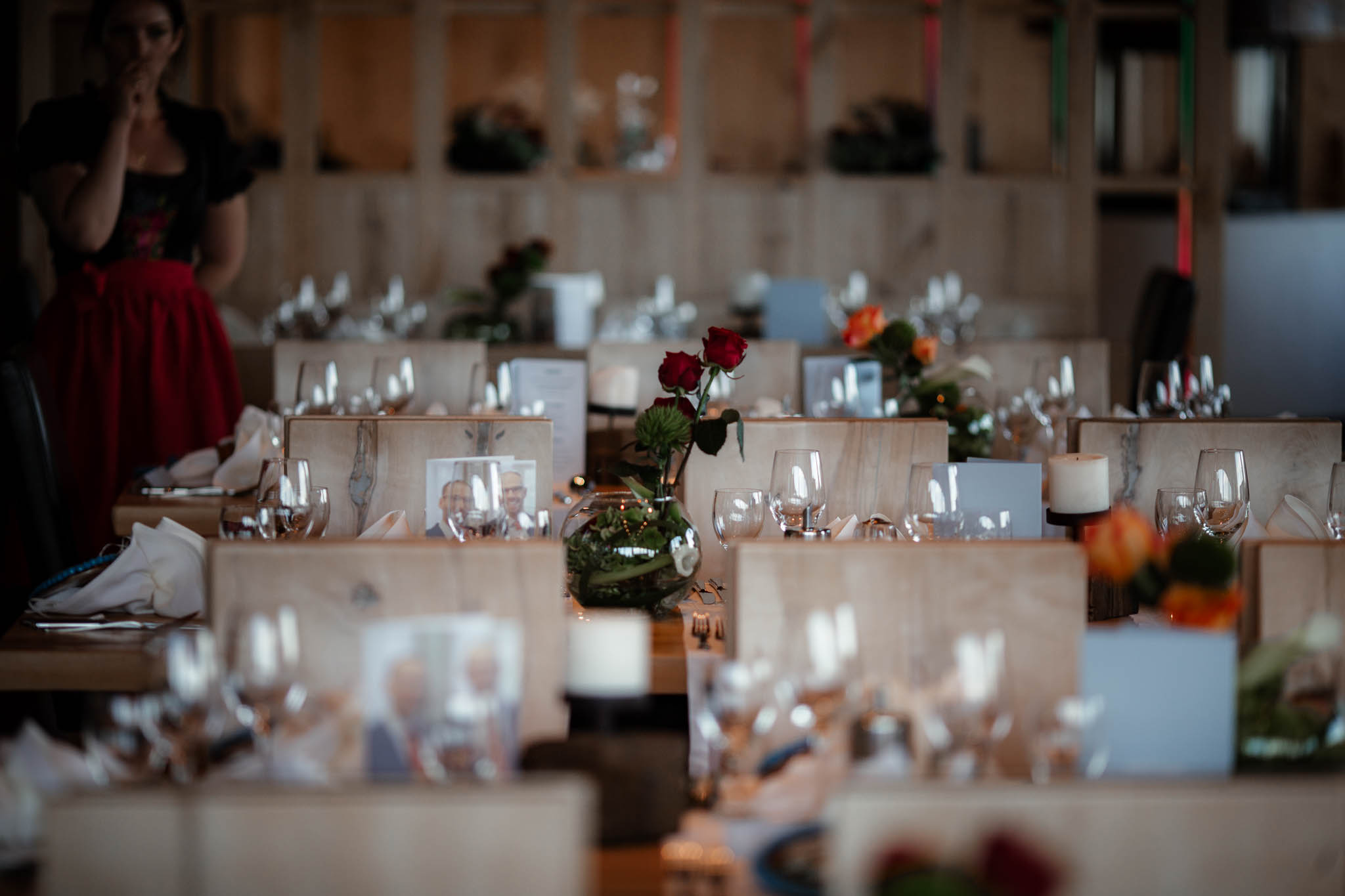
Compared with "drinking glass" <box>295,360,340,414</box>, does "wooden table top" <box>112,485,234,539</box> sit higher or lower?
lower

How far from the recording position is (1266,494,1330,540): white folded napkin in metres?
1.83

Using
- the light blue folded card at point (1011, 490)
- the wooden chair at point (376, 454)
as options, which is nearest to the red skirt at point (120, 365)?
the wooden chair at point (376, 454)

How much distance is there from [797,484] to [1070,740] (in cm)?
81

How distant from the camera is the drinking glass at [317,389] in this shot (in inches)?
115

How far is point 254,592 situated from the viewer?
1.22 m

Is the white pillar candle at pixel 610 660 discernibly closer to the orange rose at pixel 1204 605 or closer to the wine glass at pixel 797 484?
the orange rose at pixel 1204 605

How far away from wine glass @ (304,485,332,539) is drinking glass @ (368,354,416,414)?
3.99 ft

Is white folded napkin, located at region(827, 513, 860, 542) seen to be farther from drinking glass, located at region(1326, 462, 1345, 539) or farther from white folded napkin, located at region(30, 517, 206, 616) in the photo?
white folded napkin, located at region(30, 517, 206, 616)

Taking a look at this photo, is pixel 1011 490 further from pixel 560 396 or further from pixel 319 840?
pixel 560 396

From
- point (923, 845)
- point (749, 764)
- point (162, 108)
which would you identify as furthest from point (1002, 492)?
point (162, 108)

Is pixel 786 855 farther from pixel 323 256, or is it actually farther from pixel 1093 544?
pixel 323 256

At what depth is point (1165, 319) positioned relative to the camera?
4664 mm

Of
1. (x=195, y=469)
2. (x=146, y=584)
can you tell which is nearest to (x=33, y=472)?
(x=195, y=469)

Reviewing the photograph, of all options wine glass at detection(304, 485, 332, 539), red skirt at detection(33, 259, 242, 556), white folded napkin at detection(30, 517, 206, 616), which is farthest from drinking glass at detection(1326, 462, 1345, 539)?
red skirt at detection(33, 259, 242, 556)
